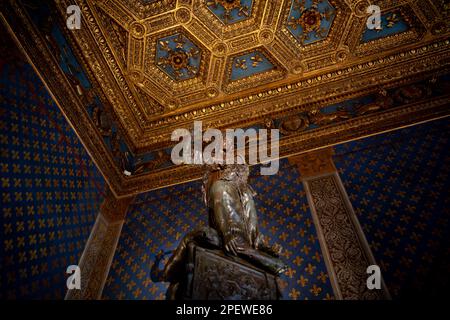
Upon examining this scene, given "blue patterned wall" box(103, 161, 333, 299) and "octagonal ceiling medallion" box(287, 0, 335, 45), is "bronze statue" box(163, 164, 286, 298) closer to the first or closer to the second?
"blue patterned wall" box(103, 161, 333, 299)

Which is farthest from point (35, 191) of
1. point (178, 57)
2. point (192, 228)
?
point (178, 57)

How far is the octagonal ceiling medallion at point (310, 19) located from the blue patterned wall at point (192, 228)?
2.27 m

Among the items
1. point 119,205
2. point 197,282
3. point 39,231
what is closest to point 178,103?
point 119,205

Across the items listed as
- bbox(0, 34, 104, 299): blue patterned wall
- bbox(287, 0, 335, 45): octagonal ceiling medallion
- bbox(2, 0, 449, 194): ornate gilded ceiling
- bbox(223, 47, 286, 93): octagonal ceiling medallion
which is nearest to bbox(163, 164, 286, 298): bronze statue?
bbox(0, 34, 104, 299): blue patterned wall

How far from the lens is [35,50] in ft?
14.6

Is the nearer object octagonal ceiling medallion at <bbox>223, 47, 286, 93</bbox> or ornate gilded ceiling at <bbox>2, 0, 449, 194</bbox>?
ornate gilded ceiling at <bbox>2, 0, 449, 194</bbox>

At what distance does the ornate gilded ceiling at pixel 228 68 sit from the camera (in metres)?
5.11

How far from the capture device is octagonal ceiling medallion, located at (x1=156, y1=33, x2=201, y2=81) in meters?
5.59

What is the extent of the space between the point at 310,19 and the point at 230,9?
1341 mm

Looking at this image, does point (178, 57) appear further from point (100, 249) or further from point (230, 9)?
point (100, 249)

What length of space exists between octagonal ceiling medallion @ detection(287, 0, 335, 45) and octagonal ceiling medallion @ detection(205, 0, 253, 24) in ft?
2.39

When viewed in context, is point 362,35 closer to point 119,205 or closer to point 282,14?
point 282,14

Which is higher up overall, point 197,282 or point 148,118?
point 148,118

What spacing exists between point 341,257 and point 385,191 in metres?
1.20
